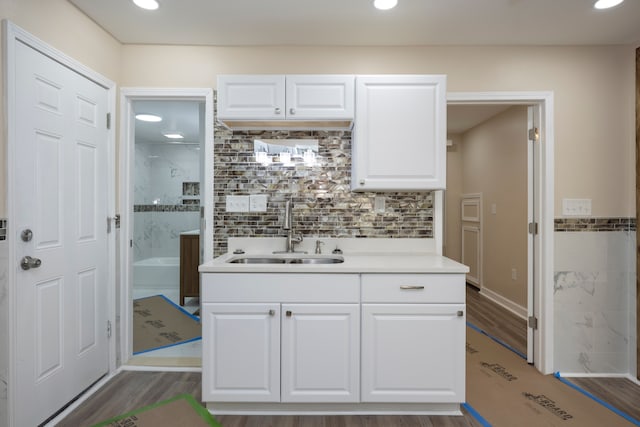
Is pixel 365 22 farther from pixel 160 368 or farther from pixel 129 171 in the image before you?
pixel 160 368

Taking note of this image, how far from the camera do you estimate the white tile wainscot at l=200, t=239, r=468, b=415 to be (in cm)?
191

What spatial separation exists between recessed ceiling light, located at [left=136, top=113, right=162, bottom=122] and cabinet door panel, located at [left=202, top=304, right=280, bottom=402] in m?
3.05

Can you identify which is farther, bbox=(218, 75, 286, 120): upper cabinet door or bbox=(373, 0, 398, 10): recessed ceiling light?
bbox=(218, 75, 286, 120): upper cabinet door

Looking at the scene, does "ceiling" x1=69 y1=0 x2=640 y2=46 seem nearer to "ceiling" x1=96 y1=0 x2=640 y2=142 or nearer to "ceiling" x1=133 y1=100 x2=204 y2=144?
"ceiling" x1=96 y1=0 x2=640 y2=142

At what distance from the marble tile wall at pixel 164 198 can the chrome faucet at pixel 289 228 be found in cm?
346

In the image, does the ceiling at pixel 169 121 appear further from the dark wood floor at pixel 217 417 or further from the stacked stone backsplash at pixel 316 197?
the dark wood floor at pixel 217 417

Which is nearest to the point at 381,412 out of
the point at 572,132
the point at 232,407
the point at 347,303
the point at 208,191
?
the point at 347,303

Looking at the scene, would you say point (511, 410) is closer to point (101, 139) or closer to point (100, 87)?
point (101, 139)

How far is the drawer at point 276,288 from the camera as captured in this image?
6.27ft

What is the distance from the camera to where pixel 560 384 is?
234cm

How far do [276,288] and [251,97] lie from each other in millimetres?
1174

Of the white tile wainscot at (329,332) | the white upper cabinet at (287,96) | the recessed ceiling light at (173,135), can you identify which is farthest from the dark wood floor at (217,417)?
the recessed ceiling light at (173,135)

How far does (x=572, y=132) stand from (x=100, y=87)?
323 cm

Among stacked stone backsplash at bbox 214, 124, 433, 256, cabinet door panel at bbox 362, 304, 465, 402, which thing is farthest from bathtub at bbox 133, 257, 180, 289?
cabinet door panel at bbox 362, 304, 465, 402
